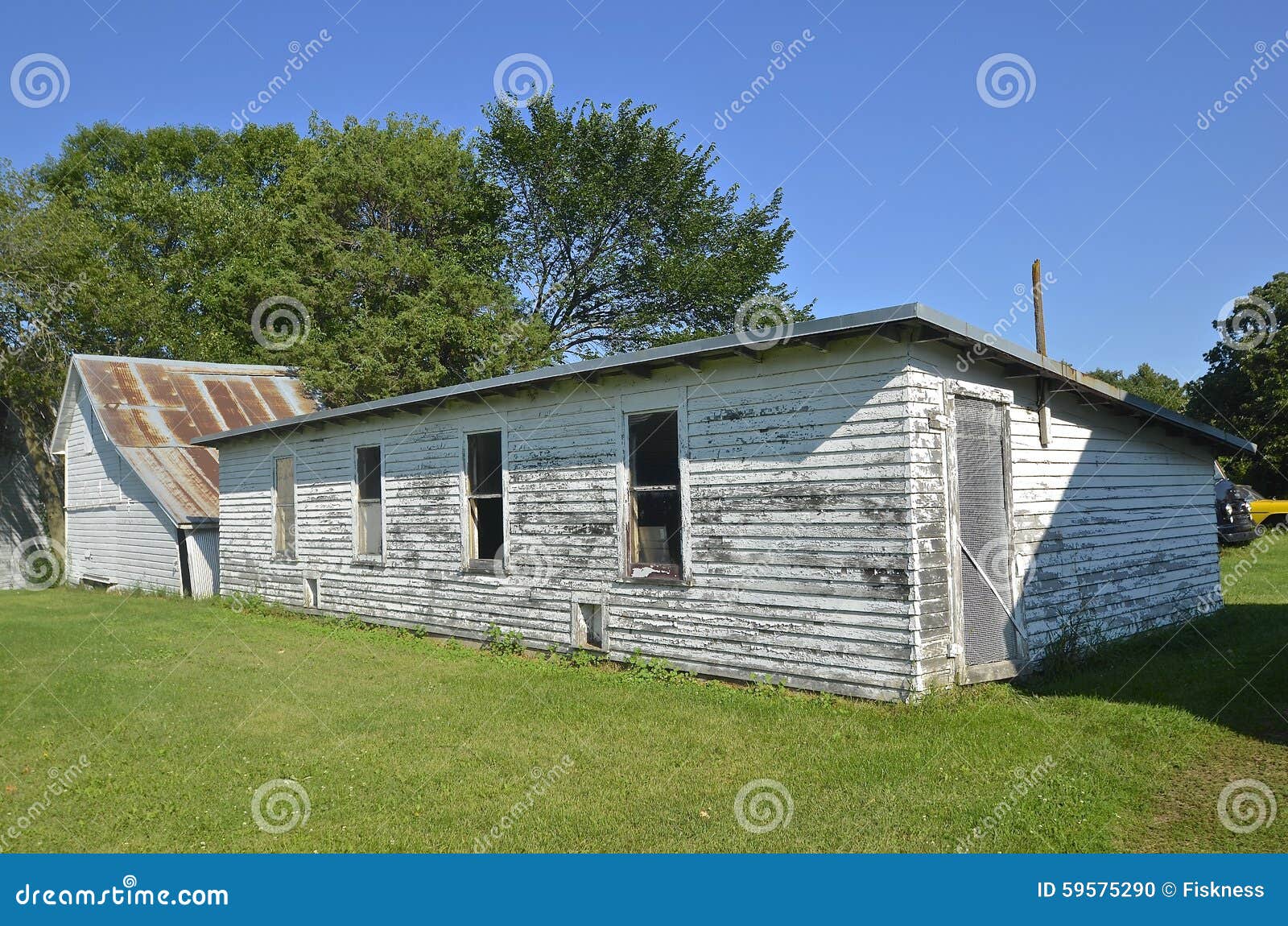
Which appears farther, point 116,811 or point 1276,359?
point 1276,359

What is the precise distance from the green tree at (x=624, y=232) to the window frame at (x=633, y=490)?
19.6m

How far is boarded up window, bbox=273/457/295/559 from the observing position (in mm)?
16266

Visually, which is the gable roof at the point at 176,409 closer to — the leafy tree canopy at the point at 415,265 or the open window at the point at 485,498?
the leafy tree canopy at the point at 415,265

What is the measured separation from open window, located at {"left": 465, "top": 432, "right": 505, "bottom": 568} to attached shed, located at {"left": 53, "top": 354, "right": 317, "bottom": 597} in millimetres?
9449

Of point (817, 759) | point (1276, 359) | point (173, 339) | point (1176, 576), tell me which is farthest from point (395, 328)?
point (1276, 359)

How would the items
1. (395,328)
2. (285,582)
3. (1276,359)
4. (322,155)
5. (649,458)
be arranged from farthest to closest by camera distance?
(322,155), (1276,359), (395,328), (285,582), (649,458)

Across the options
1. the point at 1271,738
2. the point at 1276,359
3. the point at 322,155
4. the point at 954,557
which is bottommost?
the point at 1271,738

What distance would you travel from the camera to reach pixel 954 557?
8.24 meters

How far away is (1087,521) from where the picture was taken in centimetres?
1047

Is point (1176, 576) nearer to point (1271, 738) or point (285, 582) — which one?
point (1271, 738)

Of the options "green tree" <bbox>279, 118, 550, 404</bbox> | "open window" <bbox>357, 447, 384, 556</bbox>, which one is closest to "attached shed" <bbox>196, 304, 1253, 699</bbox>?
"open window" <bbox>357, 447, 384, 556</bbox>

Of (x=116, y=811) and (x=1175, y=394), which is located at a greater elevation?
(x=1175, y=394)

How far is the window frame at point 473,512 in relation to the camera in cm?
1179

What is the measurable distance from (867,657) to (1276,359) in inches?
1253
